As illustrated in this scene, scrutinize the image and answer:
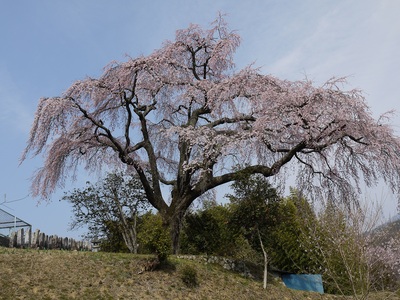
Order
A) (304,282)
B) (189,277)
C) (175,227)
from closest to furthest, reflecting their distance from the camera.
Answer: (189,277)
(175,227)
(304,282)

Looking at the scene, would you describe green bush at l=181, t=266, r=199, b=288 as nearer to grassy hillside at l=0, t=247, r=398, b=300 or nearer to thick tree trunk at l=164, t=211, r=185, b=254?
grassy hillside at l=0, t=247, r=398, b=300

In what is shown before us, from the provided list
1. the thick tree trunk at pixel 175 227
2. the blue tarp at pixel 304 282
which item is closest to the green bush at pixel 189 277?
the thick tree trunk at pixel 175 227

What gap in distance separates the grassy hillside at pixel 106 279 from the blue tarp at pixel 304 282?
469 cm

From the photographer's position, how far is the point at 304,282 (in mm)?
25922

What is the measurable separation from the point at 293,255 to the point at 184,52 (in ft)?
50.1

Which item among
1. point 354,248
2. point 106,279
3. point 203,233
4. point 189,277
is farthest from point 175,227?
point 354,248

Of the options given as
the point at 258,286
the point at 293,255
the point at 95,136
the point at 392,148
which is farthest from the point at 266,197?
the point at 293,255

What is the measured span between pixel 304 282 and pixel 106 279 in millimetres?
12628

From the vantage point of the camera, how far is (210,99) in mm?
22875

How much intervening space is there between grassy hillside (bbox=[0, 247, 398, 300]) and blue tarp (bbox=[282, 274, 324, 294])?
4.69 meters

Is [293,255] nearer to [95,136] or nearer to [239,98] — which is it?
[239,98]

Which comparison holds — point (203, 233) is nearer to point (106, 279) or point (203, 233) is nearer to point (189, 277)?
point (189, 277)

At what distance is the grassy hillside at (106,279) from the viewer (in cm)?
1590

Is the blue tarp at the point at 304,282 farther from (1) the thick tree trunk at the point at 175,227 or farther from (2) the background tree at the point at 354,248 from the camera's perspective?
(1) the thick tree trunk at the point at 175,227
